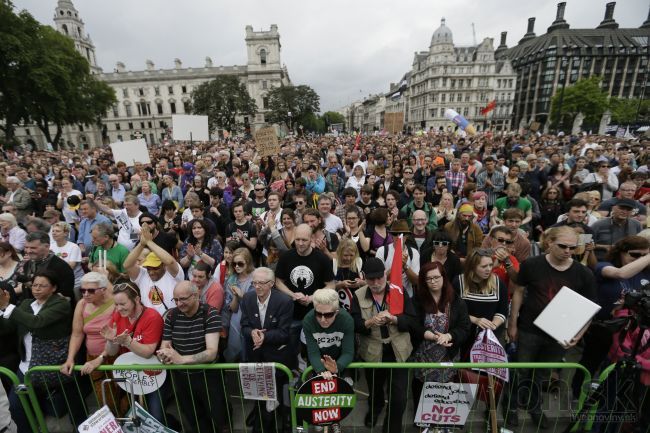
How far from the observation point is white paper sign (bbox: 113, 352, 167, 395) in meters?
2.84

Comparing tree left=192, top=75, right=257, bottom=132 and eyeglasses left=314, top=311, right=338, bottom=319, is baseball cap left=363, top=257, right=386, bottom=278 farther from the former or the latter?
tree left=192, top=75, right=257, bottom=132

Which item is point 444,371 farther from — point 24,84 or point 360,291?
point 24,84

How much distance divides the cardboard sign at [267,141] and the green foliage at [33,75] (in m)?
34.2

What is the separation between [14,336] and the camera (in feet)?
10.3

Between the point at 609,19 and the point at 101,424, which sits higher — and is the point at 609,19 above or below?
above

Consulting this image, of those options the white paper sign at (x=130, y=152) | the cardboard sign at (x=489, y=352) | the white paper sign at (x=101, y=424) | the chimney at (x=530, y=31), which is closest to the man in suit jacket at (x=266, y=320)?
the white paper sign at (x=101, y=424)

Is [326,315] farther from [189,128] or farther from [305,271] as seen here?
[189,128]

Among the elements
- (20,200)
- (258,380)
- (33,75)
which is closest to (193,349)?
(258,380)

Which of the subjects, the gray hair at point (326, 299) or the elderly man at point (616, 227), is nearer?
the gray hair at point (326, 299)

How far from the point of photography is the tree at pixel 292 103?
203 ft

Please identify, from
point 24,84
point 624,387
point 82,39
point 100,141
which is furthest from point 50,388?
point 82,39

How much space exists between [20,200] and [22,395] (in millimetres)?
6084

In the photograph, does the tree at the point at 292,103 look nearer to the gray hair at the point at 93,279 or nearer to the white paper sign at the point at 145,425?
the gray hair at the point at 93,279

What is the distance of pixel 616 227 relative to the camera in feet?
13.4
